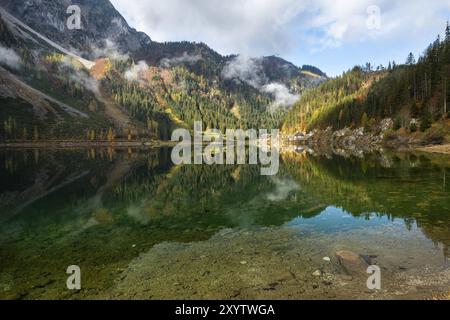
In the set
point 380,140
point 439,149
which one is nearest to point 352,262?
point 439,149

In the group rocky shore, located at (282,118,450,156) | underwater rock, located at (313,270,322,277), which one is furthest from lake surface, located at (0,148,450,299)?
rocky shore, located at (282,118,450,156)

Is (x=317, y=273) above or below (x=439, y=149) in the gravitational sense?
below

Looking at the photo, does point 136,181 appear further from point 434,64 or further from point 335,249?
point 434,64

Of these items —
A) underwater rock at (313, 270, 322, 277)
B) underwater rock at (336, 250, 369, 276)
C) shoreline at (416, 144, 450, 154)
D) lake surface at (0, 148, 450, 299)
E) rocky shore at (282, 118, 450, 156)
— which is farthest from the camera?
rocky shore at (282, 118, 450, 156)

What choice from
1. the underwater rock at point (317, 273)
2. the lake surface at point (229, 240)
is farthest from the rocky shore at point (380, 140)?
the underwater rock at point (317, 273)

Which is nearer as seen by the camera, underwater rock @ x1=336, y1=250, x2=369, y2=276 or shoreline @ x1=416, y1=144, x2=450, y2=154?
underwater rock @ x1=336, y1=250, x2=369, y2=276

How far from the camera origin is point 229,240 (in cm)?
2284

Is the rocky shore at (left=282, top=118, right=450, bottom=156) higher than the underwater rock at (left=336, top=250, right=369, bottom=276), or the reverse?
the rocky shore at (left=282, top=118, right=450, bottom=156)

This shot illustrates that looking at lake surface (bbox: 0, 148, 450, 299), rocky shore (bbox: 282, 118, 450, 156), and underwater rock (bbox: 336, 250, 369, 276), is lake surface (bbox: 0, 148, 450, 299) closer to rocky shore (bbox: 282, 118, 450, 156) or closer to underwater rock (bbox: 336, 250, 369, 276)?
underwater rock (bbox: 336, 250, 369, 276)

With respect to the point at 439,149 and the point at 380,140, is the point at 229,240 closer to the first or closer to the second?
the point at 439,149

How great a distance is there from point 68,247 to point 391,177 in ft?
144

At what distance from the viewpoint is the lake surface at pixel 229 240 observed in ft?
49.9

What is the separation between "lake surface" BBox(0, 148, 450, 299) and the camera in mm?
15219
